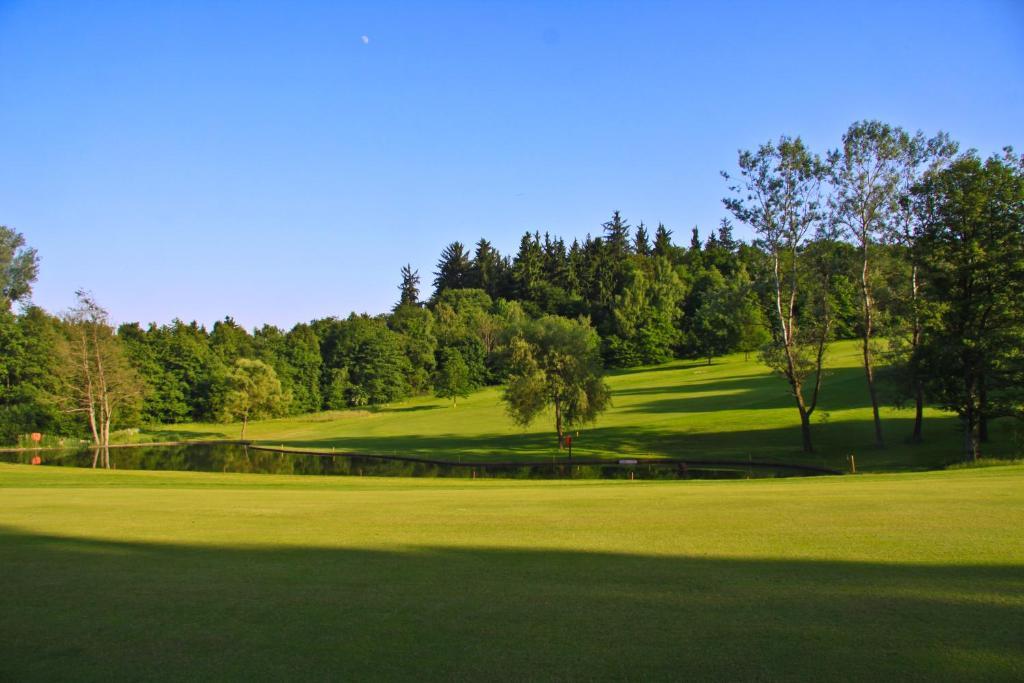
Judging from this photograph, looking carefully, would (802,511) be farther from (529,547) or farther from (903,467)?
(903,467)

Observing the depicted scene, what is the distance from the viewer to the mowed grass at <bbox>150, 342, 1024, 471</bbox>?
40.6 m

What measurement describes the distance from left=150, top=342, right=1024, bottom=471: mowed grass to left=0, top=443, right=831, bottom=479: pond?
205cm

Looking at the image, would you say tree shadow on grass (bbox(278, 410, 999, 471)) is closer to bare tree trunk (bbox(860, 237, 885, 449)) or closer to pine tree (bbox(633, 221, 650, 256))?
bare tree trunk (bbox(860, 237, 885, 449))

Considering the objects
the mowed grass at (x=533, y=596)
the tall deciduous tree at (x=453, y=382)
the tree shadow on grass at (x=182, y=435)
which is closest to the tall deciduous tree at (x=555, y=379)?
the tall deciduous tree at (x=453, y=382)

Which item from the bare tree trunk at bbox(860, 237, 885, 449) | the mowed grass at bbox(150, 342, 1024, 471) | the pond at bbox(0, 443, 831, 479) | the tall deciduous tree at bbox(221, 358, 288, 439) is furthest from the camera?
the tall deciduous tree at bbox(221, 358, 288, 439)

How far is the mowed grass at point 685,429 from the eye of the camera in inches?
1597

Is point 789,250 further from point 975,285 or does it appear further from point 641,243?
point 641,243

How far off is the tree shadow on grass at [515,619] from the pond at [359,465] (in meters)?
30.1

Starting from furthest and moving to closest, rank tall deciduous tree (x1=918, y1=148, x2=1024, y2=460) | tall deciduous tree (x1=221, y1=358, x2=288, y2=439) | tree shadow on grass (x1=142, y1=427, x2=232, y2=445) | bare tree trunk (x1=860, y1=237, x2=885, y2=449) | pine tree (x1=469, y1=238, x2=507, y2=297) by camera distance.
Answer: pine tree (x1=469, y1=238, x2=507, y2=297) < tall deciduous tree (x1=221, y1=358, x2=288, y2=439) < tree shadow on grass (x1=142, y1=427, x2=232, y2=445) < bare tree trunk (x1=860, y1=237, x2=885, y2=449) < tall deciduous tree (x1=918, y1=148, x2=1024, y2=460)

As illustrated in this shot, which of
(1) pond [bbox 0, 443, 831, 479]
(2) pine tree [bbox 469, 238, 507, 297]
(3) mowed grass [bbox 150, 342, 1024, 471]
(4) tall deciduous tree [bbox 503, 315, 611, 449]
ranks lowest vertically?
(1) pond [bbox 0, 443, 831, 479]

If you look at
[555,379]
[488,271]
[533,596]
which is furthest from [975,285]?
[488,271]

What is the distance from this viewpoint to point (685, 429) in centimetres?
5162

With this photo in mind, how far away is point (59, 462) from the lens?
174 feet

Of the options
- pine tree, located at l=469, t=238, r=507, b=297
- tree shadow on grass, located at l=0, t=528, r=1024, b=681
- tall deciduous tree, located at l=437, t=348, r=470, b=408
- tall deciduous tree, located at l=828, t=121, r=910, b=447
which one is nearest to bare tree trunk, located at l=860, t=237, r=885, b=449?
tall deciduous tree, located at l=828, t=121, r=910, b=447
